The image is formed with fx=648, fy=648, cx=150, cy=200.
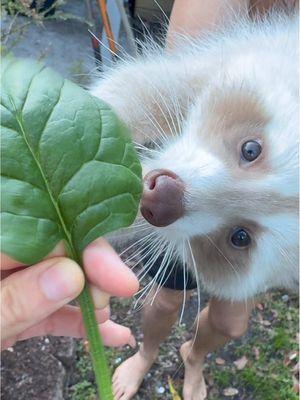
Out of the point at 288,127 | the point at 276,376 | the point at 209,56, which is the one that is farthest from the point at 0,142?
the point at 276,376

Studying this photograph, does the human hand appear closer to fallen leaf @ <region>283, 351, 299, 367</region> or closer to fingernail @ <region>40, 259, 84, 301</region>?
fingernail @ <region>40, 259, 84, 301</region>

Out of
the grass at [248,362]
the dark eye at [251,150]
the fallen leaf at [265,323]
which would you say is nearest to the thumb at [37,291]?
the dark eye at [251,150]

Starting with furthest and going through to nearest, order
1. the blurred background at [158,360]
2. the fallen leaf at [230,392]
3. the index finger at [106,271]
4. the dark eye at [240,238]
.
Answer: the fallen leaf at [230,392] < the blurred background at [158,360] < the dark eye at [240,238] < the index finger at [106,271]

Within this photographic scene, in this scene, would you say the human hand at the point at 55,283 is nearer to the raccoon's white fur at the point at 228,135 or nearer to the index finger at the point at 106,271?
the index finger at the point at 106,271

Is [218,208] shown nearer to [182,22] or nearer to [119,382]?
[182,22]

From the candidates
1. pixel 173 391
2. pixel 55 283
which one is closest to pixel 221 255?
pixel 55 283
